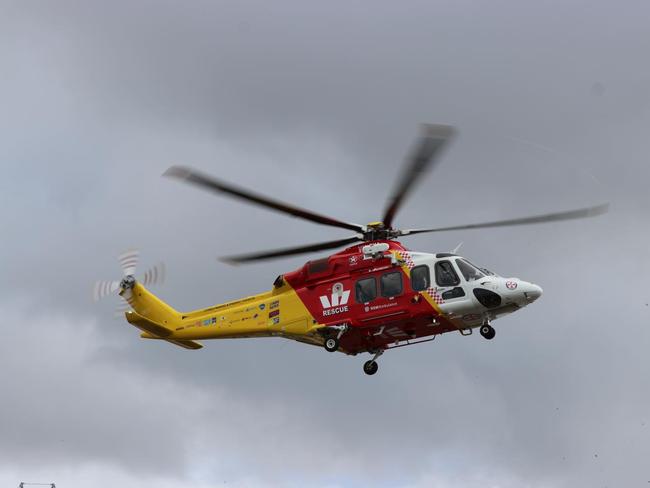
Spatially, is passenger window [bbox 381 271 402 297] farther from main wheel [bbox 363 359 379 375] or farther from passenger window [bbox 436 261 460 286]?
main wheel [bbox 363 359 379 375]

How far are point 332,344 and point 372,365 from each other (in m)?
1.76

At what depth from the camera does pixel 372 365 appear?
122ft

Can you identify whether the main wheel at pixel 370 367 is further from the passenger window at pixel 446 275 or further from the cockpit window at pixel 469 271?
the cockpit window at pixel 469 271

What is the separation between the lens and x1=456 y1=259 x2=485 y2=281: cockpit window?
114 ft

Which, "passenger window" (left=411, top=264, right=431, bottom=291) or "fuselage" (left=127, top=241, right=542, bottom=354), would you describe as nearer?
"fuselage" (left=127, top=241, right=542, bottom=354)

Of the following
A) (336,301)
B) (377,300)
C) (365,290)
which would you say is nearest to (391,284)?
(377,300)

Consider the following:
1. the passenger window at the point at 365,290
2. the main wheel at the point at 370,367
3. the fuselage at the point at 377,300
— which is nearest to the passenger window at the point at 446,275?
the fuselage at the point at 377,300

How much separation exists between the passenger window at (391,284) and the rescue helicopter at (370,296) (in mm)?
37

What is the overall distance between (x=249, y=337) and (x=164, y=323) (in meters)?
4.14

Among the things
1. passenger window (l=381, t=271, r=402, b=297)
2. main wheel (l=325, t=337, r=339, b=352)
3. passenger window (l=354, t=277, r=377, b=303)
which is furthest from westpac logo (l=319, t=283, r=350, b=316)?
passenger window (l=381, t=271, r=402, b=297)

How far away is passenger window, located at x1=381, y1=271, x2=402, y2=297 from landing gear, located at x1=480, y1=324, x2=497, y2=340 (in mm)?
3332

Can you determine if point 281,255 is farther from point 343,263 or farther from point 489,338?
point 489,338

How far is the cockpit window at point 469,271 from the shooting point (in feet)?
114

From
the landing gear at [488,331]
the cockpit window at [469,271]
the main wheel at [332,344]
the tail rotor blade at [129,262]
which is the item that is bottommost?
the landing gear at [488,331]
